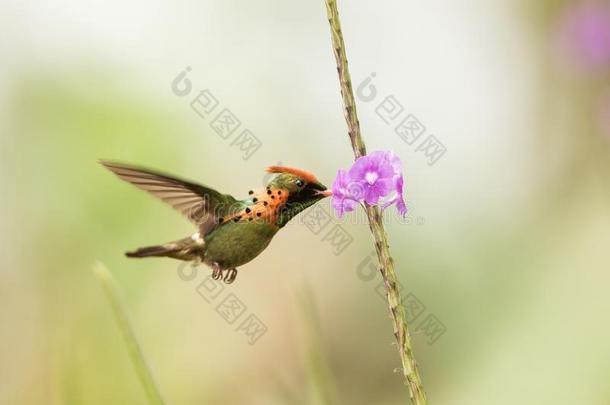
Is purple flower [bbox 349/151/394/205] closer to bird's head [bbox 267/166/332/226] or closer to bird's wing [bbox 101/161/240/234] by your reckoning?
bird's head [bbox 267/166/332/226]

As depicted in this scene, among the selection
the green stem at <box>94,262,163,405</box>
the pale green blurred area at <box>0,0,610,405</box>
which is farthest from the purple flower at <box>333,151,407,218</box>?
the pale green blurred area at <box>0,0,610,405</box>

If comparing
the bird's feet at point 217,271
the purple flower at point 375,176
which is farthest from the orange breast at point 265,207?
the purple flower at point 375,176

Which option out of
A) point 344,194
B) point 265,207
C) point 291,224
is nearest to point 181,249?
point 265,207

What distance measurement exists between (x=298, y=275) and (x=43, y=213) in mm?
1867

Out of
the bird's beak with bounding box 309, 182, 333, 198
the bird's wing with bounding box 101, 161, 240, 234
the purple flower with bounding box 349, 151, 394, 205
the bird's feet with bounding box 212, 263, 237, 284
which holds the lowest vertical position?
the purple flower with bounding box 349, 151, 394, 205

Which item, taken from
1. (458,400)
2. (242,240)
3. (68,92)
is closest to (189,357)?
(458,400)

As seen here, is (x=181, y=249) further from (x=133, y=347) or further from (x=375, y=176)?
(x=375, y=176)

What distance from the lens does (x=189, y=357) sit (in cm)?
474

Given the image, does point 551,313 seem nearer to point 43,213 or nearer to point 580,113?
point 580,113

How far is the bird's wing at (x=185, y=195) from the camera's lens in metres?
1.63

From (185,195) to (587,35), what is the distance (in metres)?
4.29

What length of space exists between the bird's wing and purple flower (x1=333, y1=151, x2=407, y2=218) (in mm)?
395

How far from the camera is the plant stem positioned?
142cm

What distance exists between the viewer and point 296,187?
1688 millimetres
